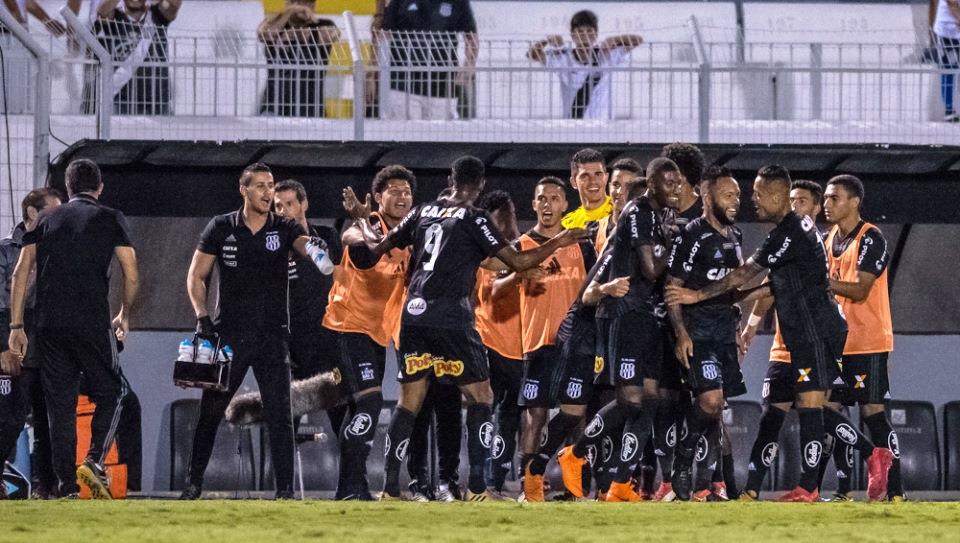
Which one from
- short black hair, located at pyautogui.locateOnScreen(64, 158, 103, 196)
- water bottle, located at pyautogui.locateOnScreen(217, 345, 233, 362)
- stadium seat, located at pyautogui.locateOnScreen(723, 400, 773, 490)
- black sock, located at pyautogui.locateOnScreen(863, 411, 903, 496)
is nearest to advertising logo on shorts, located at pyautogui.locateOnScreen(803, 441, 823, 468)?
black sock, located at pyautogui.locateOnScreen(863, 411, 903, 496)

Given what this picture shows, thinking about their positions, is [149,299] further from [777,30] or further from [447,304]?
[777,30]

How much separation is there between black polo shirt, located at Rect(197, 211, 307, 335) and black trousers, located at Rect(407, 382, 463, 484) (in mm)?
995

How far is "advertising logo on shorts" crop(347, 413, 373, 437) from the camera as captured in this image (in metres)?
9.65

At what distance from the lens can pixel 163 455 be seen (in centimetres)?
1212

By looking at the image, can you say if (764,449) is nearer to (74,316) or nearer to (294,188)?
(294,188)

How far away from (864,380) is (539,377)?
196 cm

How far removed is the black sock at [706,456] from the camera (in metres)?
9.56

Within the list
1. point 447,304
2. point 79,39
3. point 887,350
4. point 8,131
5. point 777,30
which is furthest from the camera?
point 777,30

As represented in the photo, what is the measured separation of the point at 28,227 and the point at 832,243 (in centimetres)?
500

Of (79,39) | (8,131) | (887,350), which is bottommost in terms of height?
(887,350)

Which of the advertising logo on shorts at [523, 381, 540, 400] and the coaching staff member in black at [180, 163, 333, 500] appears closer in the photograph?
the coaching staff member in black at [180, 163, 333, 500]

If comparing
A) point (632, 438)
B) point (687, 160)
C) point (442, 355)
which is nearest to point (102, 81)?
point (442, 355)

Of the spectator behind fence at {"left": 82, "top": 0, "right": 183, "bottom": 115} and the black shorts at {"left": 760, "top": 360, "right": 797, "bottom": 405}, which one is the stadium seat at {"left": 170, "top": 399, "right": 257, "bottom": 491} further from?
the black shorts at {"left": 760, "top": 360, "right": 797, "bottom": 405}

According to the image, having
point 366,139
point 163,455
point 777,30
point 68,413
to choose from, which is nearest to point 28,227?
point 68,413
